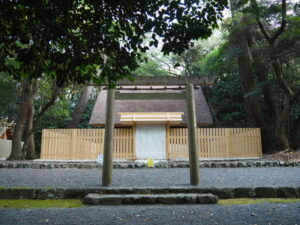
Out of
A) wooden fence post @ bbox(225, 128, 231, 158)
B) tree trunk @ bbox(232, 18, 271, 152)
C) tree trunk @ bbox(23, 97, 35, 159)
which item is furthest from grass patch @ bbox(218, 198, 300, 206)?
tree trunk @ bbox(232, 18, 271, 152)

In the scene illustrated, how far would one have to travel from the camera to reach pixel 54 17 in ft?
9.87

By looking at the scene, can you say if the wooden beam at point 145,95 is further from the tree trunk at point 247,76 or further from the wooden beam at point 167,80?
the tree trunk at point 247,76

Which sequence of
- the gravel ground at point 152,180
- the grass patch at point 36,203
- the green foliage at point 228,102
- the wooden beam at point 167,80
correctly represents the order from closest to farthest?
the grass patch at point 36,203 < the gravel ground at point 152,180 < the wooden beam at point 167,80 < the green foliage at point 228,102

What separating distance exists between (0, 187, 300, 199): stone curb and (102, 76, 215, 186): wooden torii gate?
1.92 feet

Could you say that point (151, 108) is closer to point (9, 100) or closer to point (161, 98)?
point (161, 98)

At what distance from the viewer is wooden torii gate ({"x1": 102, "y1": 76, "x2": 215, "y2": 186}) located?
5023mm

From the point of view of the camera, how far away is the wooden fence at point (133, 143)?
1124cm

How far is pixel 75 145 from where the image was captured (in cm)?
1133

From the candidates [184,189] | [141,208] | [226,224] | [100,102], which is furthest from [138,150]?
[226,224]

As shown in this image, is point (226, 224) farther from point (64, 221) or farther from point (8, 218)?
point (8, 218)

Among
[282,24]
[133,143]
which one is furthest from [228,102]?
[133,143]

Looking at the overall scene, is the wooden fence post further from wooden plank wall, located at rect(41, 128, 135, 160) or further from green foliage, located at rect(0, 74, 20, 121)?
green foliage, located at rect(0, 74, 20, 121)

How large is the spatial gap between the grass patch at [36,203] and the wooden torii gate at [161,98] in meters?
0.91

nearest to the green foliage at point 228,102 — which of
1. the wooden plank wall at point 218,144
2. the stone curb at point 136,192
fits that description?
the wooden plank wall at point 218,144
